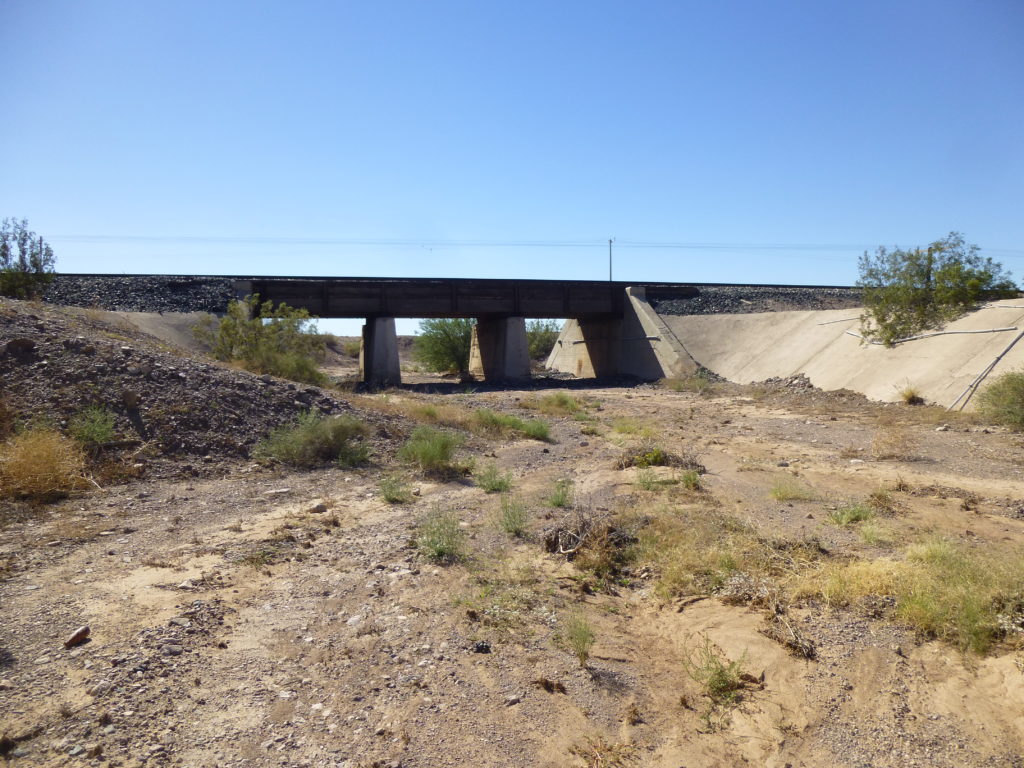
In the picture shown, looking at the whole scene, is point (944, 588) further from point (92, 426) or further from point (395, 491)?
point (92, 426)

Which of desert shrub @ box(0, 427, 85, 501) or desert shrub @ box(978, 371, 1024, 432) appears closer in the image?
desert shrub @ box(0, 427, 85, 501)

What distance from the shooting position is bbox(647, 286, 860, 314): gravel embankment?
32.5 meters

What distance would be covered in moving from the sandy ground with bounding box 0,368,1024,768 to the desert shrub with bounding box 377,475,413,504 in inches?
15.8

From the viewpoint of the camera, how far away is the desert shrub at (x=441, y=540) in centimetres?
665

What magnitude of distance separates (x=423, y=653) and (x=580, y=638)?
40.5 inches

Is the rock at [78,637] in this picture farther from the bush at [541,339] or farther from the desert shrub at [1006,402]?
the bush at [541,339]

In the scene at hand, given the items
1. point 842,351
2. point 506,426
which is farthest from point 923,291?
point 506,426

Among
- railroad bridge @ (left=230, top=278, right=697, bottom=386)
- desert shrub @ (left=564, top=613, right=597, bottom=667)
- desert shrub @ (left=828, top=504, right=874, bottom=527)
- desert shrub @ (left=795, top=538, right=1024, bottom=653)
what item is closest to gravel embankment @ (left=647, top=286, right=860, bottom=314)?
railroad bridge @ (left=230, top=278, right=697, bottom=386)

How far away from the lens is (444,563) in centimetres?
654

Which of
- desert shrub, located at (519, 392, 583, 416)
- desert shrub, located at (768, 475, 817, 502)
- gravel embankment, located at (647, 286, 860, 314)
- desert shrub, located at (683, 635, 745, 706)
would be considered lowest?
desert shrub, located at (519, 392, 583, 416)

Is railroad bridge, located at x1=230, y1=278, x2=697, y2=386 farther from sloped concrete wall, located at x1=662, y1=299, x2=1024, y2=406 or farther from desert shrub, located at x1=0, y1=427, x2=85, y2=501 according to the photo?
desert shrub, located at x1=0, y1=427, x2=85, y2=501

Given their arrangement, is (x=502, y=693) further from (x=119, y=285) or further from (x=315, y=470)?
(x=119, y=285)

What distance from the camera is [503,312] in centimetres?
3038

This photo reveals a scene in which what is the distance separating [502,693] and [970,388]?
1635 cm
